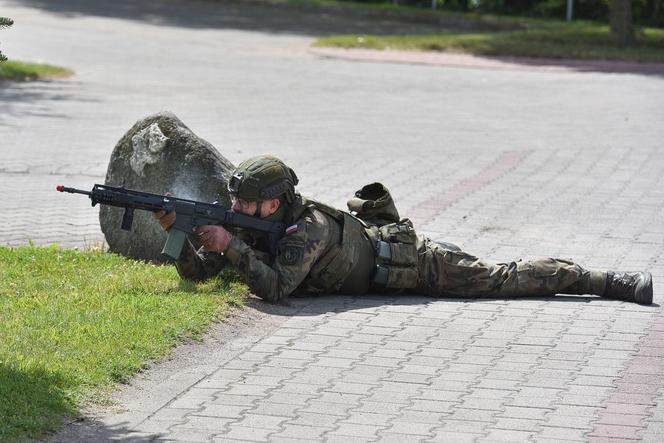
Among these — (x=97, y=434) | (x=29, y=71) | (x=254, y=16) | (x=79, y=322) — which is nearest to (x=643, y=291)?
(x=79, y=322)

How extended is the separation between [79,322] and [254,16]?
23.0 meters

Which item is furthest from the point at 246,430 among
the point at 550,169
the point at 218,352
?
the point at 550,169

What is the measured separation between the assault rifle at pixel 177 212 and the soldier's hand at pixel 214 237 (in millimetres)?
35

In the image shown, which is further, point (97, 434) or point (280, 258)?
point (280, 258)

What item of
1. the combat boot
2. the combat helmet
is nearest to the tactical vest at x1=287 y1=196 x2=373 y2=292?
the combat helmet

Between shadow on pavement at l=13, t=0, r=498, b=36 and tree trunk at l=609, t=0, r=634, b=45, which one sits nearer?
tree trunk at l=609, t=0, r=634, b=45

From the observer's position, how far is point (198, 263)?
7406 mm

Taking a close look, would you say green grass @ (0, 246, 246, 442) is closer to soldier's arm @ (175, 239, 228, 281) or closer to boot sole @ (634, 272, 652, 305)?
soldier's arm @ (175, 239, 228, 281)

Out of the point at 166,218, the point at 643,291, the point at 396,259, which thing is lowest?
the point at 643,291

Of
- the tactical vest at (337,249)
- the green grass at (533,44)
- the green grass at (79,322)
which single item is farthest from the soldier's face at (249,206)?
the green grass at (533,44)

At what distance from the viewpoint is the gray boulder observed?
26.6ft

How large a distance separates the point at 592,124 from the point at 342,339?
28.9 ft

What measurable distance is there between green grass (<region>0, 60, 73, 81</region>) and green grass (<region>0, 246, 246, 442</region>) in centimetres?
1021

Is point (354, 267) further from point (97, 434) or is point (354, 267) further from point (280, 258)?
point (97, 434)
